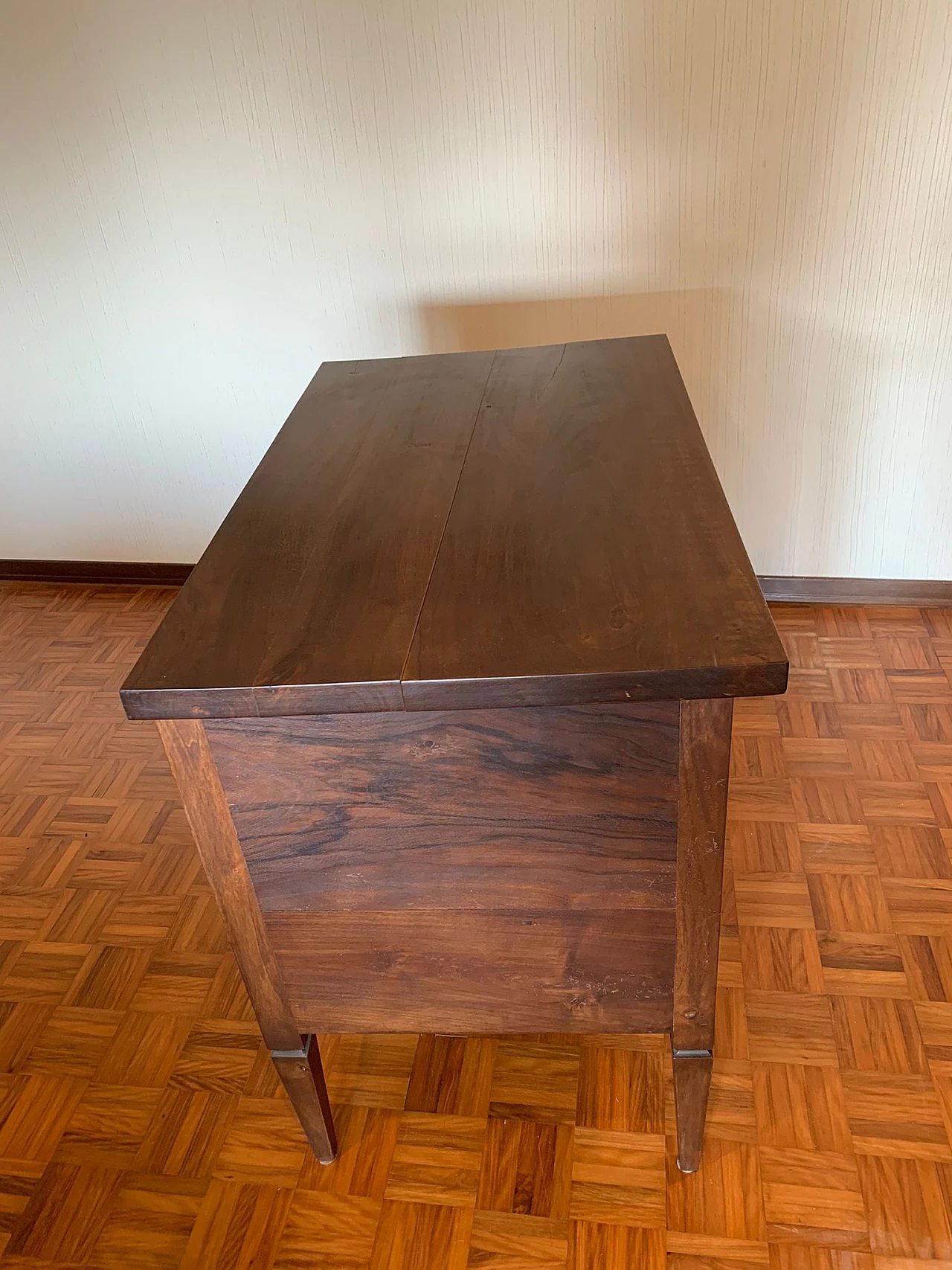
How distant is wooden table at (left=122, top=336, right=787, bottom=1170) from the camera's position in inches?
33.1

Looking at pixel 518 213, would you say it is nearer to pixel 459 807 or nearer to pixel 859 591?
pixel 859 591

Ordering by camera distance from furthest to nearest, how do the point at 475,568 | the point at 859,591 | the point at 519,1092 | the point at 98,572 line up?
the point at 98,572
the point at 859,591
the point at 519,1092
the point at 475,568

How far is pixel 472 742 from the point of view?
0.87 metres

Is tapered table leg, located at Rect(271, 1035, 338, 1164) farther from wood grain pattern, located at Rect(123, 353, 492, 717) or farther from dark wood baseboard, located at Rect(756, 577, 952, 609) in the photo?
dark wood baseboard, located at Rect(756, 577, 952, 609)

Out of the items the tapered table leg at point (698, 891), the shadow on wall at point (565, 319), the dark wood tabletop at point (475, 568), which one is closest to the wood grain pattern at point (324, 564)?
the dark wood tabletop at point (475, 568)

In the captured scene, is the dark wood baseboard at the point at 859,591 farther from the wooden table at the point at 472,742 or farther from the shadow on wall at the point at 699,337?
the wooden table at the point at 472,742

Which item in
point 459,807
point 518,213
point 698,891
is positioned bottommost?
point 698,891

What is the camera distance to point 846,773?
5.72 feet

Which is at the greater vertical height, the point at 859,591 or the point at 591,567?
the point at 591,567

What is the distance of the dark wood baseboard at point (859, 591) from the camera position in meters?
2.15

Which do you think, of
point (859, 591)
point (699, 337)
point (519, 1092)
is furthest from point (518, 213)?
point (519, 1092)

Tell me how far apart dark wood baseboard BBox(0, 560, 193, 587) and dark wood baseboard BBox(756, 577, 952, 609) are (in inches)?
56.2

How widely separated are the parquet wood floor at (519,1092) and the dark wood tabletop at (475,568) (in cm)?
71

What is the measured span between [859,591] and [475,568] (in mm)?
1449
